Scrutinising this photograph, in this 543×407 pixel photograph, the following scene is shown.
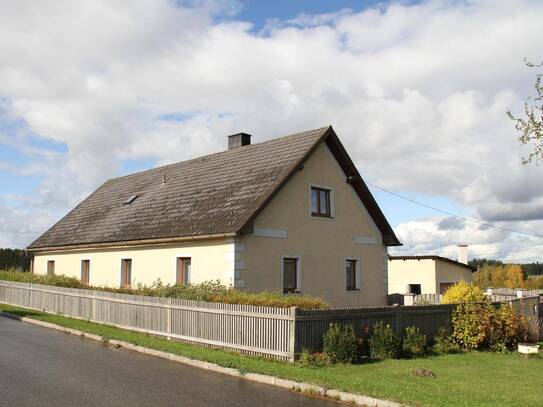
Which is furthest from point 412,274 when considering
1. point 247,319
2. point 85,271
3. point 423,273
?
point 247,319

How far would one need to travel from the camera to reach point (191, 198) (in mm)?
22938

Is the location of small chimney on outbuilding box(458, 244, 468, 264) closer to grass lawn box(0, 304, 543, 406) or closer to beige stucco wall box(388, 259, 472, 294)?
beige stucco wall box(388, 259, 472, 294)

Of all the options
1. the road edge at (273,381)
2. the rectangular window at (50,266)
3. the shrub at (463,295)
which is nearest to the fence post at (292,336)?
the road edge at (273,381)

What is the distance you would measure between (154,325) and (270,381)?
6.58m

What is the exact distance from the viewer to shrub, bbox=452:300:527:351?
15617 mm

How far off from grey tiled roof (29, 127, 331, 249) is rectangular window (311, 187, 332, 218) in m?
1.76

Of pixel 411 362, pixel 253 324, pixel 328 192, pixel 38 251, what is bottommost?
pixel 411 362

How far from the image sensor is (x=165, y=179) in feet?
91.5

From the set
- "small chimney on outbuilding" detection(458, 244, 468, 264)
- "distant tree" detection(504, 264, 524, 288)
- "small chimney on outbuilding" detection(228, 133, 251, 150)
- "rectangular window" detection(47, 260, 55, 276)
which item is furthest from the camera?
"distant tree" detection(504, 264, 524, 288)

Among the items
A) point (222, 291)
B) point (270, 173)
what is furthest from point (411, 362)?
point (270, 173)

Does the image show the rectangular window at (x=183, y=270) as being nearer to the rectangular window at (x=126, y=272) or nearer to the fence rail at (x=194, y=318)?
the fence rail at (x=194, y=318)

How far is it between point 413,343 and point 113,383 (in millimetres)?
7495

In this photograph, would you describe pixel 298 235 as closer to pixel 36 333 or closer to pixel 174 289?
pixel 174 289

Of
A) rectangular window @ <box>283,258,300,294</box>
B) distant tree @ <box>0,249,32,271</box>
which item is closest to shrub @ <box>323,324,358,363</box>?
rectangular window @ <box>283,258,300,294</box>
